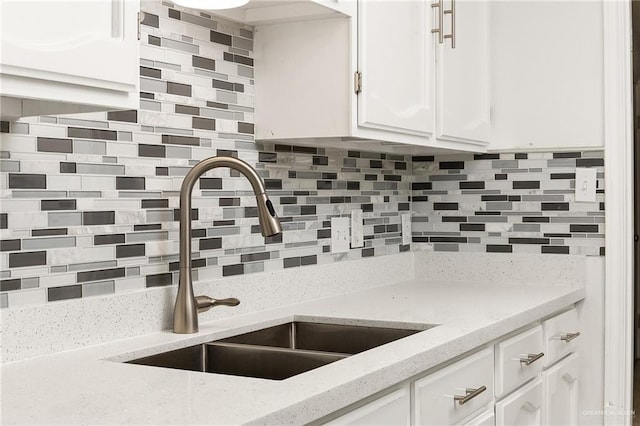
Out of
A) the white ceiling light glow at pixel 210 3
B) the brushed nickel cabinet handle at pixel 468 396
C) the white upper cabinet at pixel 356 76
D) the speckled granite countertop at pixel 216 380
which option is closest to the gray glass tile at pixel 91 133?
the white ceiling light glow at pixel 210 3

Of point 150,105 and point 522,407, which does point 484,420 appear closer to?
point 522,407

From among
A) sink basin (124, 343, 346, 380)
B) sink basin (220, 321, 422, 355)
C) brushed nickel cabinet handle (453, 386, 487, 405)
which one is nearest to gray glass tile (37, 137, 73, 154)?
sink basin (124, 343, 346, 380)

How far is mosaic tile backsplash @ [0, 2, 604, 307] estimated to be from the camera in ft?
5.14

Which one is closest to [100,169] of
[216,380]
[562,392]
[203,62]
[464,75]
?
[203,62]

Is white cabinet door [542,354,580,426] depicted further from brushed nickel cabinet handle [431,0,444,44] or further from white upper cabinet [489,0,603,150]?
brushed nickel cabinet handle [431,0,444,44]

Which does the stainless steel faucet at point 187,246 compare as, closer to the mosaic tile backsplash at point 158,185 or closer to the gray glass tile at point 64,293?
the mosaic tile backsplash at point 158,185

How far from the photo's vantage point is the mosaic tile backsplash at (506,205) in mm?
2828

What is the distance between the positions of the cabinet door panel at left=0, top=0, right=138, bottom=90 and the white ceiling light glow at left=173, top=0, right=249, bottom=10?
46cm

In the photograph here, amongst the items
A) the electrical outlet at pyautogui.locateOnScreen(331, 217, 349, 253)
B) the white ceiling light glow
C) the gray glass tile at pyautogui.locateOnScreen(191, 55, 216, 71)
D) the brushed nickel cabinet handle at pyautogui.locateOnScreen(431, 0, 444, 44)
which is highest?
the brushed nickel cabinet handle at pyautogui.locateOnScreen(431, 0, 444, 44)

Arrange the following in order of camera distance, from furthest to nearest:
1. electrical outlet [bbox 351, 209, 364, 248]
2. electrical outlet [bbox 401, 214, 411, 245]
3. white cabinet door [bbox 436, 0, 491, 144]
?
1. electrical outlet [bbox 401, 214, 411, 245]
2. electrical outlet [bbox 351, 209, 364, 248]
3. white cabinet door [bbox 436, 0, 491, 144]

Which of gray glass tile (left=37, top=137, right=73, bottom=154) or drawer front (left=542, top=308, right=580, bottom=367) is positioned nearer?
gray glass tile (left=37, top=137, right=73, bottom=154)

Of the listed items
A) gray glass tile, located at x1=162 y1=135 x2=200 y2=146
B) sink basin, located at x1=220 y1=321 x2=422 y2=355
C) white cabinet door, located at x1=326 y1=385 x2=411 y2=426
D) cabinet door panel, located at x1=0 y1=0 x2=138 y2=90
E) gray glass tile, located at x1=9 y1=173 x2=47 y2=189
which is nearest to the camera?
cabinet door panel, located at x1=0 y1=0 x2=138 y2=90

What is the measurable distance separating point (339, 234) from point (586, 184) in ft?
3.03

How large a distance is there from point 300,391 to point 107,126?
0.77 metres
